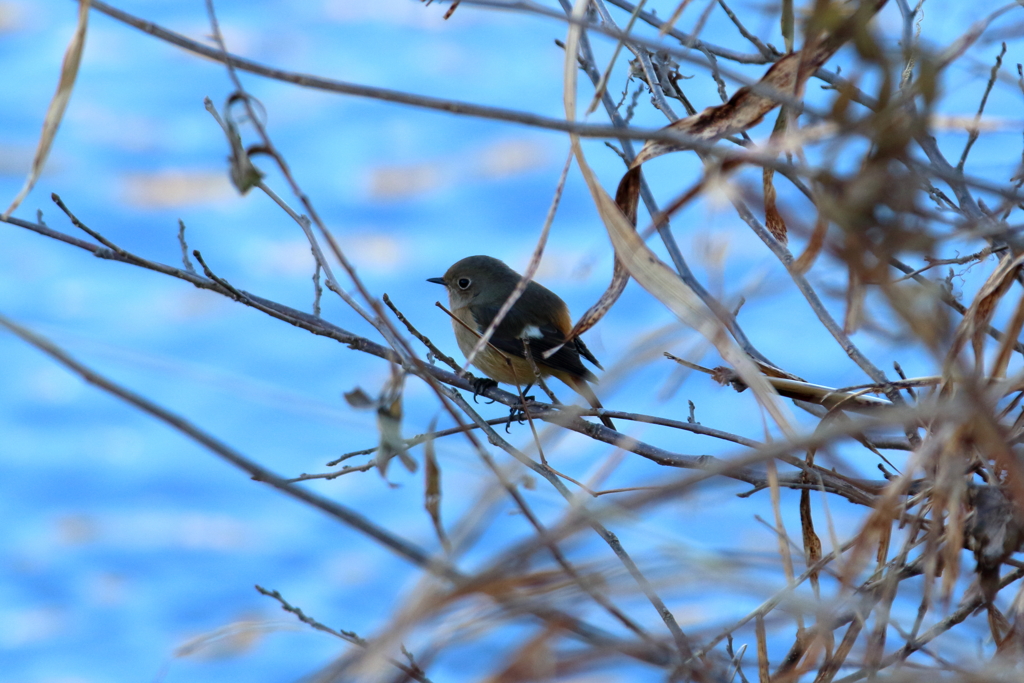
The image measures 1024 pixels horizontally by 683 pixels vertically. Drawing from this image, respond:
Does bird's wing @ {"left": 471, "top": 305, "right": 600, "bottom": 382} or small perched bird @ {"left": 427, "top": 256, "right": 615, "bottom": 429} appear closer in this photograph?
bird's wing @ {"left": 471, "top": 305, "right": 600, "bottom": 382}

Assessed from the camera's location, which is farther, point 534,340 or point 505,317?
point 505,317

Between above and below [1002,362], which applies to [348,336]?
above

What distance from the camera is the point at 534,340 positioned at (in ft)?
15.1

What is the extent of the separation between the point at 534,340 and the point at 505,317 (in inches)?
10.5

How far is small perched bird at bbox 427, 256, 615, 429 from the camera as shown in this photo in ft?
13.9

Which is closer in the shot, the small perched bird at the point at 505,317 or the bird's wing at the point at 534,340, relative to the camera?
the bird's wing at the point at 534,340

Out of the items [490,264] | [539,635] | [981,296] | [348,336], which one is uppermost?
[490,264]

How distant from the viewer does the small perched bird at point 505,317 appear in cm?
423

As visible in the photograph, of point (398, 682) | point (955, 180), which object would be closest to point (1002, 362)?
point (955, 180)

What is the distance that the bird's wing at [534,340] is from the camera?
159 inches

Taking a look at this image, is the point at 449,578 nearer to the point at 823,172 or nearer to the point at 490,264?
the point at 823,172

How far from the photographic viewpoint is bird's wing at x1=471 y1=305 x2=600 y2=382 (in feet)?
13.2

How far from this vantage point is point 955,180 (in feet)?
2.46

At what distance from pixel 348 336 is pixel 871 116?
61.0 inches
